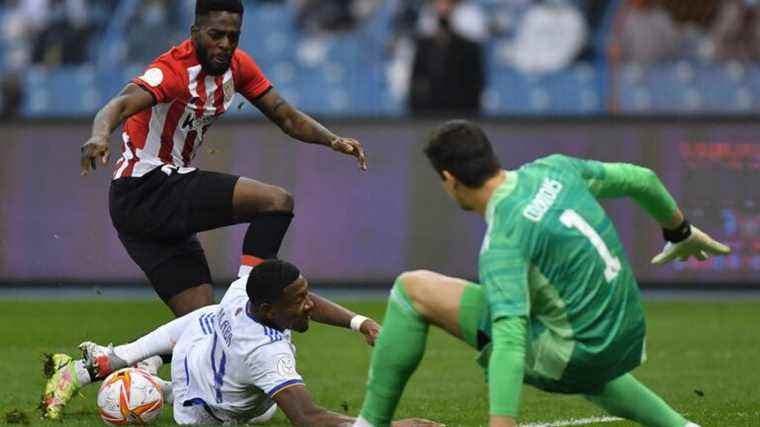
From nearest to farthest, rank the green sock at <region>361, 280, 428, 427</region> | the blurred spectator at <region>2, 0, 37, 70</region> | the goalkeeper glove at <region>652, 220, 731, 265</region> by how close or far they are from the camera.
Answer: the green sock at <region>361, 280, 428, 427</region>
the goalkeeper glove at <region>652, 220, 731, 265</region>
the blurred spectator at <region>2, 0, 37, 70</region>

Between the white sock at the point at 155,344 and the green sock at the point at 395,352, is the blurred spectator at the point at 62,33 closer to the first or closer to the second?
the white sock at the point at 155,344

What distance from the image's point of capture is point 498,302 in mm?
5336

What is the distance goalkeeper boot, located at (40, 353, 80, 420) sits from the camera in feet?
25.4

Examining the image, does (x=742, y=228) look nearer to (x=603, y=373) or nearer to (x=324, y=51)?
(x=324, y=51)

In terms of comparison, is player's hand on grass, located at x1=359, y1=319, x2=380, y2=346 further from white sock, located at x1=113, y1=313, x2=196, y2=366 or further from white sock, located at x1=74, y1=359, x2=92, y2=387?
white sock, located at x1=74, y1=359, x2=92, y2=387

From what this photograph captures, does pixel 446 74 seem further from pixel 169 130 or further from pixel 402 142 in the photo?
pixel 169 130

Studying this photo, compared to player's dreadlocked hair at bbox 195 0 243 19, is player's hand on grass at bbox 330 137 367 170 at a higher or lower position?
lower

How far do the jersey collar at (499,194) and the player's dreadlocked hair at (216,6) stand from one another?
2833 mm

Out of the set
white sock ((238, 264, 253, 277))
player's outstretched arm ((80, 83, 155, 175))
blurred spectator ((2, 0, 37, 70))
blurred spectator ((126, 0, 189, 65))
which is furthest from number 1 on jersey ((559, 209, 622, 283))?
blurred spectator ((2, 0, 37, 70))

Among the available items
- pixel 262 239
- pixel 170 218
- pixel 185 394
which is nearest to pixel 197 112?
pixel 170 218

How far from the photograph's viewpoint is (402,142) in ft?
52.1

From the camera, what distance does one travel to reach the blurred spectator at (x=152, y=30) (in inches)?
664

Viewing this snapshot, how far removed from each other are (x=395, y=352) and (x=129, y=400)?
2.16 metres

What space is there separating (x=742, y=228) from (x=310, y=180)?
173 inches
